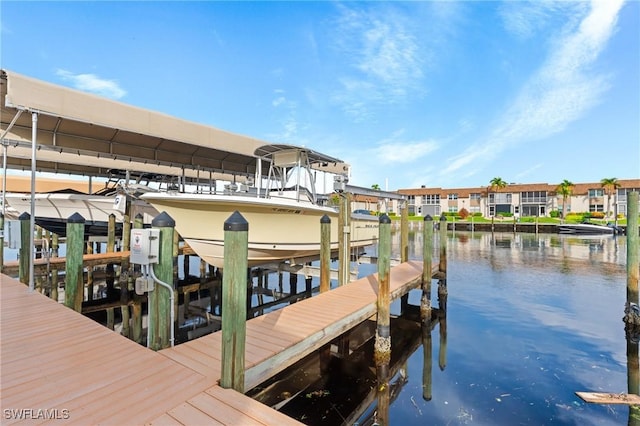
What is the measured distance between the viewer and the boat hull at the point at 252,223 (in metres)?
6.88

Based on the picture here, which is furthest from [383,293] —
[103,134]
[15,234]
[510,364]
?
[103,134]

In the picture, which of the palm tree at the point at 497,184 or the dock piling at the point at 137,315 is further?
the palm tree at the point at 497,184

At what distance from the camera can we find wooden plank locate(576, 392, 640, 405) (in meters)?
4.53

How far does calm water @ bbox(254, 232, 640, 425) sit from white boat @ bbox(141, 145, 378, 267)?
3488mm

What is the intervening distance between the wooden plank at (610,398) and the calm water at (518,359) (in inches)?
3.2

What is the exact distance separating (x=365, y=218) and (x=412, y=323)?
15.3 feet

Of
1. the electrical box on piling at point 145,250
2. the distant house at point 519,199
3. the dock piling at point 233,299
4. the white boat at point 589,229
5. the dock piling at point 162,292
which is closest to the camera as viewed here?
the dock piling at point 233,299

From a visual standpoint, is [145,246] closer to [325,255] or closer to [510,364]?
[325,255]

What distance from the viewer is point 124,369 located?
9.68 ft

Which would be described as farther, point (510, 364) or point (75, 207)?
point (75, 207)

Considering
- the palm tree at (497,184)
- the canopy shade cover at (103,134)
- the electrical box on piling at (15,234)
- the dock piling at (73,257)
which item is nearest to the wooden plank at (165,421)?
the dock piling at (73,257)

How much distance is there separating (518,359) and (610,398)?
1.58 metres

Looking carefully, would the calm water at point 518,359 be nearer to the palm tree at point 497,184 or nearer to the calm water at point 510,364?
the calm water at point 510,364

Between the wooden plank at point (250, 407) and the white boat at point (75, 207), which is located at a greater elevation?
the white boat at point (75, 207)
